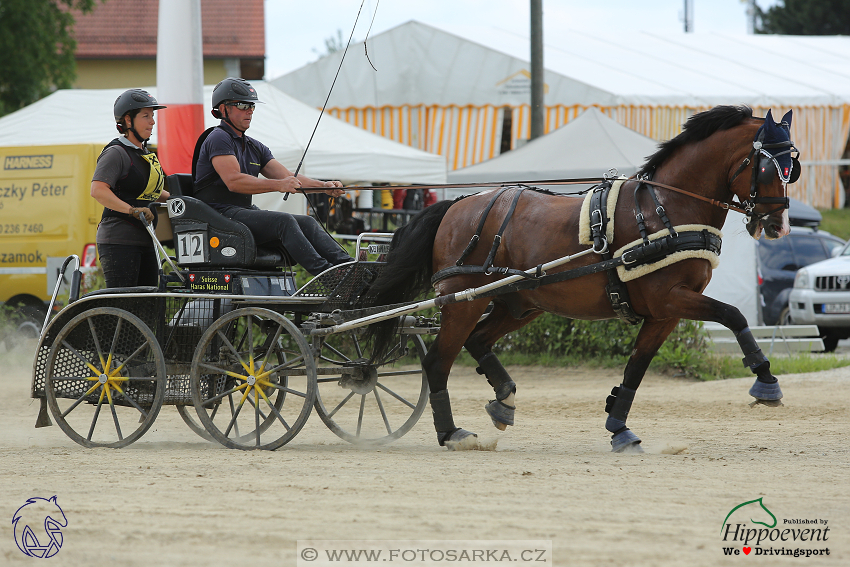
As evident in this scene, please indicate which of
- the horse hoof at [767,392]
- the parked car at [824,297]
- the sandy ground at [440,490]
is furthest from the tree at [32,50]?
the horse hoof at [767,392]

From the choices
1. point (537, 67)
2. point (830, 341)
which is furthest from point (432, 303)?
point (537, 67)

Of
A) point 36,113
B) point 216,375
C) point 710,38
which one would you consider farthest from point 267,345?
point 710,38

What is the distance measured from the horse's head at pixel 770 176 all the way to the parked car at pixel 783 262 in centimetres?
828

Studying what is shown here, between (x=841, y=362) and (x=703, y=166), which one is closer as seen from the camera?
(x=703, y=166)

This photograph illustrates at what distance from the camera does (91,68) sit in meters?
26.3

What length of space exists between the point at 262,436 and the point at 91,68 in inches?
907

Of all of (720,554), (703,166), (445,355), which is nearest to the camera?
(720,554)

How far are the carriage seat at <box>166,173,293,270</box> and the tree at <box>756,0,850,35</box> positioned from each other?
37.1 meters

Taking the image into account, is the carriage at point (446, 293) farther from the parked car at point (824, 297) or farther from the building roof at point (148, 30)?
the building roof at point (148, 30)

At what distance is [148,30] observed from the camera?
26.4m

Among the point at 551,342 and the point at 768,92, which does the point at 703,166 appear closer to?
the point at 551,342

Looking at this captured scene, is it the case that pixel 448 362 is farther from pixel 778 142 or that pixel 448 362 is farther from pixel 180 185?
pixel 778 142

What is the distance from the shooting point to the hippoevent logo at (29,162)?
10.8m

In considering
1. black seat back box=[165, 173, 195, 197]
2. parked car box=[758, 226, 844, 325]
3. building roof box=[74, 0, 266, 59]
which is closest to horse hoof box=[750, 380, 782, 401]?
black seat back box=[165, 173, 195, 197]
